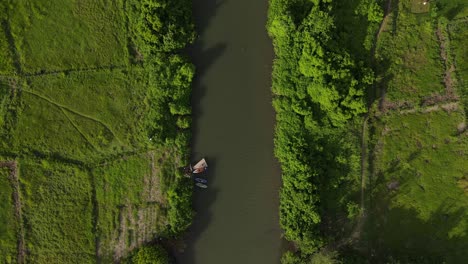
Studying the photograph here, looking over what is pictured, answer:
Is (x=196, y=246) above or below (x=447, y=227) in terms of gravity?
below

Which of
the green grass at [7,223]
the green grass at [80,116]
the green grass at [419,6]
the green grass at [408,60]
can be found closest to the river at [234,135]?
the green grass at [80,116]

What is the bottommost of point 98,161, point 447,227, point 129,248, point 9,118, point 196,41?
point 129,248

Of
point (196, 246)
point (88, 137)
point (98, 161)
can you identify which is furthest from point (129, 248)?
point (88, 137)

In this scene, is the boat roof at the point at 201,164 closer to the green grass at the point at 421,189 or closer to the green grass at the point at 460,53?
the green grass at the point at 421,189

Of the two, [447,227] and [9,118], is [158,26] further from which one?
[447,227]

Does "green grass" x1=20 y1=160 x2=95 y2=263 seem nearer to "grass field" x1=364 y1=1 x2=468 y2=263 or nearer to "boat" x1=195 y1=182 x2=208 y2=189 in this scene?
"boat" x1=195 y1=182 x2=208 y2=189

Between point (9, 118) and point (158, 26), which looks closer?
point (158, 26)

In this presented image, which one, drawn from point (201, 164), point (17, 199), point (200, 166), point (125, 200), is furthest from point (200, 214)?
point (17, 199)
